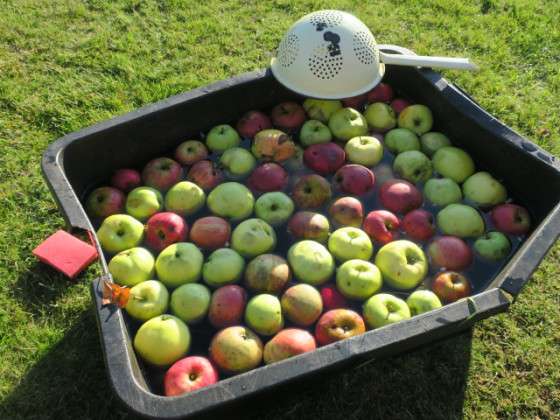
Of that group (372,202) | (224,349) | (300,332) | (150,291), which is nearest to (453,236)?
(372,202)

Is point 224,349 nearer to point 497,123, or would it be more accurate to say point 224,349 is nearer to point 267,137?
point 267,137

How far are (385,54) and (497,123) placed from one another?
2.35 ft

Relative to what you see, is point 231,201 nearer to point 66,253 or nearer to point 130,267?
point 130,267

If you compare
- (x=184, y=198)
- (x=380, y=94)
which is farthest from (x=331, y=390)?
(x=380, y=94)

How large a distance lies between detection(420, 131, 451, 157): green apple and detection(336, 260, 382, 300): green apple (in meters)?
0.95

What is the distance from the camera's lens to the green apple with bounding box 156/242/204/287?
2.34 m

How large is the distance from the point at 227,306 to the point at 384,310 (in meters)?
0.67

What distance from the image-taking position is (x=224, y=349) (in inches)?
83.0

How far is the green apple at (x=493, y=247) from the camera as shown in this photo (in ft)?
8.16

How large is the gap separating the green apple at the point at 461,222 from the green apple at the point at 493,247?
0.07 metres

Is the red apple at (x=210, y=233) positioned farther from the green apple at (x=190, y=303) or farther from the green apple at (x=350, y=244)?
the green apple at (x=350, y=244)

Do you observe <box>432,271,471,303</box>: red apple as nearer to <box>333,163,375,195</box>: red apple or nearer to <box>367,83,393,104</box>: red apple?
<box>333,163,375,195</box>: red apple

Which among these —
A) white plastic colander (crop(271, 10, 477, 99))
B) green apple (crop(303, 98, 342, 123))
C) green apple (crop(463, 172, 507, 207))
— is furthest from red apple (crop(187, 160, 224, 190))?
green apple (crop(463, 172, 507, 207))

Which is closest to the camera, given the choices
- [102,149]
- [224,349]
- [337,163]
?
[224,349]
